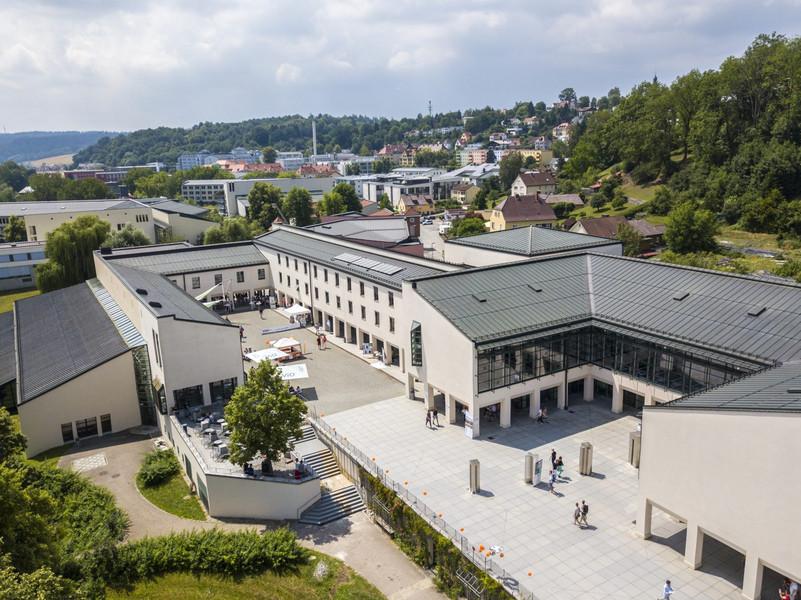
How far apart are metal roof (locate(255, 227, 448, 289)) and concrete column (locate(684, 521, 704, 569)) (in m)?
23.8

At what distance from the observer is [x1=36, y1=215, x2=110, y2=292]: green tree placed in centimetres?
6788

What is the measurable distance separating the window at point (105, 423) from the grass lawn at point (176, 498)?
754 cm

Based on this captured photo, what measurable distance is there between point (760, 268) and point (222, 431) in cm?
6214

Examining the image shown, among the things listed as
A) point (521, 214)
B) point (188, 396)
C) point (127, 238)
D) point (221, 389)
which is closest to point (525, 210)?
point (521, 214)

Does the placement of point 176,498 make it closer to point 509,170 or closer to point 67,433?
point 67,433

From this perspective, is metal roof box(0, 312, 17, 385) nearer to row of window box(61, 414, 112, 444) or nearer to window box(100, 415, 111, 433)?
row of window box(61, 414, 112, 444)

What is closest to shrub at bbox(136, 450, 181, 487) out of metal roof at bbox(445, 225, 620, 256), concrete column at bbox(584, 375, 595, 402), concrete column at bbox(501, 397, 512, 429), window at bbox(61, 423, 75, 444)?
window at bbox(61, 423, 75, 444)

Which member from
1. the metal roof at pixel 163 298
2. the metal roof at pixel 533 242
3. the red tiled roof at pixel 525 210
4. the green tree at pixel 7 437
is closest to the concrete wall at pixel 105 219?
the metal roof at pixel 163 298

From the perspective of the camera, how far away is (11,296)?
3108 inches

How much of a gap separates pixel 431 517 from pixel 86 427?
79.3 feet

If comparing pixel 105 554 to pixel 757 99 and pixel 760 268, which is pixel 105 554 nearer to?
pixel 760 268

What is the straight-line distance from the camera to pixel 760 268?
66.3 meters

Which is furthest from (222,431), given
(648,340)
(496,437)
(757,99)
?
(757,99)

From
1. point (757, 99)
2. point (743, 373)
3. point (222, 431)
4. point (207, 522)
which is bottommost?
point (207, 522)
